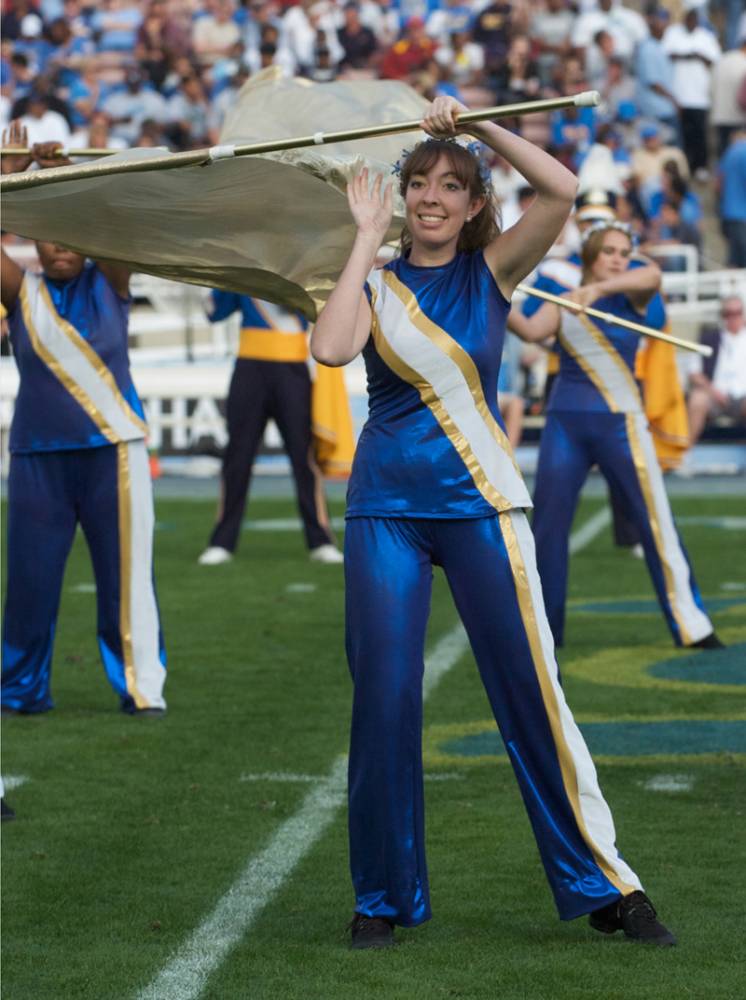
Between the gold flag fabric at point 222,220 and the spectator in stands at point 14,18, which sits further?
the spectator in stands at point 14,18

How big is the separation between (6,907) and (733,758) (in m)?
2.55

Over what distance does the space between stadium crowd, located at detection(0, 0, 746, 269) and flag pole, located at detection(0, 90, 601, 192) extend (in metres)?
16.1

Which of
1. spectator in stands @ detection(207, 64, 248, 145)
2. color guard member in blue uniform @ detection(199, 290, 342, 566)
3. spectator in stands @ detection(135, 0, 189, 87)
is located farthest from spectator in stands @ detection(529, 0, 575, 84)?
color guard member in blue uniform @ detection(199, 290, 342, 566)

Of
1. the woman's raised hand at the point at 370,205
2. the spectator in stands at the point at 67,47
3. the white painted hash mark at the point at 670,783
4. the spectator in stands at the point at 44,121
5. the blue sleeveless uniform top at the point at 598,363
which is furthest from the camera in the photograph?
the spectator in stands at the point at 67,47

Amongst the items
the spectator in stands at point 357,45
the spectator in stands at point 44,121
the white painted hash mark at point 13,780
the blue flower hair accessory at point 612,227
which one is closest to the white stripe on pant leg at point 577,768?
the white painted hash mark at point 13,780

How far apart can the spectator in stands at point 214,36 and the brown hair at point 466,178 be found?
763 inches

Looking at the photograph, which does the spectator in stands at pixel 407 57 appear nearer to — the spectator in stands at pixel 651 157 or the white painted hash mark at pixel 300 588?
the spectator in stands at pixel 651 157

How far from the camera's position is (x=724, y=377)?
1912 cm

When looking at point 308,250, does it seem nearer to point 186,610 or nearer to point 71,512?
point 71,512

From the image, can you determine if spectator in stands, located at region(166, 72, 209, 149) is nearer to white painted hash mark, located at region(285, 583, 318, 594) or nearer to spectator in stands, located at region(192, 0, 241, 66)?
spectator in stands, located at region(192, 0, 241, 66)

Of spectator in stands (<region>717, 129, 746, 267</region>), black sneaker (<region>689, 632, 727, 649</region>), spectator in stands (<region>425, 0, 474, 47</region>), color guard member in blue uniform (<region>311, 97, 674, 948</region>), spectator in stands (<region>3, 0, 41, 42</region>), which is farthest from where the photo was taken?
spectator in stands (<region>3, 0, 41, 42</region>)

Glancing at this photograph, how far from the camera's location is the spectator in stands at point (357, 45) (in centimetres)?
2288

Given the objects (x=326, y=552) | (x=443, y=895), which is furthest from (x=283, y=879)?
(x=326, y=552)

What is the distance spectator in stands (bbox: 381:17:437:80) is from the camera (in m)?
21.7
